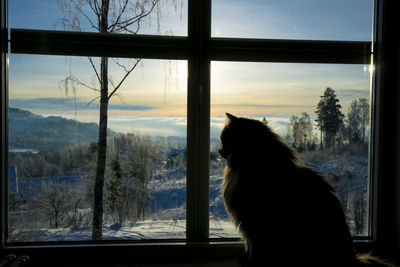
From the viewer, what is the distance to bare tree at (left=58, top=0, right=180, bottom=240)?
1.95 m

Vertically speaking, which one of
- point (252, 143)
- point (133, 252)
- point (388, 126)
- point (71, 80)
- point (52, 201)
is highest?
point (71, 80)

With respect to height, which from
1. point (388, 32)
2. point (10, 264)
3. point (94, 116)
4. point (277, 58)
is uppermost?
point (388, 32)

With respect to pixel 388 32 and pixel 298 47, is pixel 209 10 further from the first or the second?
pixel 388 32

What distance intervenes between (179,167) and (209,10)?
107 cm

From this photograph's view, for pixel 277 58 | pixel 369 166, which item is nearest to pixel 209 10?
pixel 277 58

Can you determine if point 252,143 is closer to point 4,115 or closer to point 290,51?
point 290,51

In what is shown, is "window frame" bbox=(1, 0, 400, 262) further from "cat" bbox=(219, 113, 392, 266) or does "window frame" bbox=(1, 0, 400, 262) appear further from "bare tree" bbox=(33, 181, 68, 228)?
"cat" bbox=(219, 113, 392, 266)

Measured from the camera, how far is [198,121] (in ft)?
6.67

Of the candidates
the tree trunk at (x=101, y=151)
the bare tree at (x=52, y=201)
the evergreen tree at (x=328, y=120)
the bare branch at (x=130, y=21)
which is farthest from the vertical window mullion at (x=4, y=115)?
the evergreen tree at (x=328, y=120)

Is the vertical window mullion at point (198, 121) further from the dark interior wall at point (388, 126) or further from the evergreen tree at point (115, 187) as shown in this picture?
the dark interior wall at point (388, 126)

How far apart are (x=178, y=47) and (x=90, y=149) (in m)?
0.89

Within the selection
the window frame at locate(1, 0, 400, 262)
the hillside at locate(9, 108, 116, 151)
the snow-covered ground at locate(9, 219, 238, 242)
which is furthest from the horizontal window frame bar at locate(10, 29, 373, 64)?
the snow-covered ground at locate(9, 219, 238, 242)

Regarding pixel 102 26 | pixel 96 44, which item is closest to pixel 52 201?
pixel 96 44

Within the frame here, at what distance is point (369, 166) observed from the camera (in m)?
2.15
